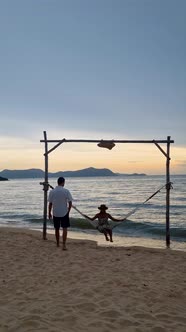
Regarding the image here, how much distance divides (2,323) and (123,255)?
436 centimetres

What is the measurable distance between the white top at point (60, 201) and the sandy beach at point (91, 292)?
37.9 inches

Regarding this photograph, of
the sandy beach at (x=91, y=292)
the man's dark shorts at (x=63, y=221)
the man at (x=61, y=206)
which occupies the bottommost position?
the sandy beach at (x=91, y=292)

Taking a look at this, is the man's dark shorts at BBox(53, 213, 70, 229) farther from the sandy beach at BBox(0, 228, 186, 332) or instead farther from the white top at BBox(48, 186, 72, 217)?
the sandy beach at BBox(0, 228, 186, 332)

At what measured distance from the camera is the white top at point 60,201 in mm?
8344

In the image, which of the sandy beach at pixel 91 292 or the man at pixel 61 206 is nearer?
the sandy beach at pixel 91 292

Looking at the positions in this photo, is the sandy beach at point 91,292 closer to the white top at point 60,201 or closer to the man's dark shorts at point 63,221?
the man's dark shorts at point 63,221

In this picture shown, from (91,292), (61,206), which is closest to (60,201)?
(61,206)

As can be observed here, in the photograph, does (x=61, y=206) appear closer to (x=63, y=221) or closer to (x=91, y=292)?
(x=63, y=221)

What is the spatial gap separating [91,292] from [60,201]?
376 centimetres

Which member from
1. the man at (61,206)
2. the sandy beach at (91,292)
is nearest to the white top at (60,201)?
the man at (61,206)

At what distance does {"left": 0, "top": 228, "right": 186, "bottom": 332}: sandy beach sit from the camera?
3.76m

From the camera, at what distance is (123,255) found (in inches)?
307

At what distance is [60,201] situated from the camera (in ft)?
27.4

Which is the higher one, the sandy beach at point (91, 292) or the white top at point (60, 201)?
the white top at point (60, 201)
